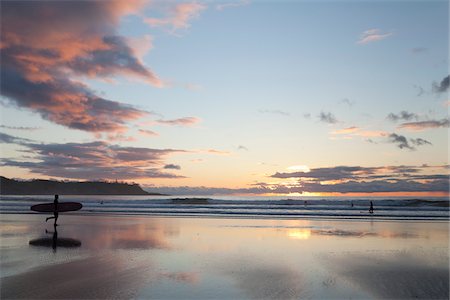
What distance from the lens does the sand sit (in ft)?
31.5

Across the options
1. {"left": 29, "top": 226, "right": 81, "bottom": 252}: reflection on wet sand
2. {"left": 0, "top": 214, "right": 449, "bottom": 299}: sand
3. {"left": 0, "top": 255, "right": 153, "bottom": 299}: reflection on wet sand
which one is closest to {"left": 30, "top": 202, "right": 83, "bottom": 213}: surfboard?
{"left": 0, "top": 214, "right": 449, "bottom": 299}: sand

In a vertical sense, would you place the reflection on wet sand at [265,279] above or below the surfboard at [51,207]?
below

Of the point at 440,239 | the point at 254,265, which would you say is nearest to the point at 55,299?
the point at 254,265

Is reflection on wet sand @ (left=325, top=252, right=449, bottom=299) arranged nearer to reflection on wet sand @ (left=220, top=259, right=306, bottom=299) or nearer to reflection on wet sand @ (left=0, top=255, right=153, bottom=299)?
reflection on wet sand @ (left=220, top=259, right=306, bottom=299)

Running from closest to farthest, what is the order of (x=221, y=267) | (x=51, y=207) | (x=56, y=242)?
(x=221, y=267) → (x=56, y=242) → (x=51, y=207)

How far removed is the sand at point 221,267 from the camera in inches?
378

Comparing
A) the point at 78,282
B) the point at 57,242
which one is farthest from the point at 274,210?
the point at 78,282

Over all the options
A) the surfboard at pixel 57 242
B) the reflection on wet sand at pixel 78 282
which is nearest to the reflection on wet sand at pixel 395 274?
the reflection on wet sand at pixel 78 282

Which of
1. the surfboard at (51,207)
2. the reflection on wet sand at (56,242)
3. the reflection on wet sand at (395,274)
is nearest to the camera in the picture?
the reflection on wet sand at (395,274)

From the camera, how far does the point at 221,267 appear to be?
41.0 feet

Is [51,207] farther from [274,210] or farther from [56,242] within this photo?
[274,210]

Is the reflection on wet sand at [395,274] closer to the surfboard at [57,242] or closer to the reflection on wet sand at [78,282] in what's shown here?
the reflection on wet sand at [78,282]

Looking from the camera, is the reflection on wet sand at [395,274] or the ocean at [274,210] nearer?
the reflection on wet sand at [395,274]

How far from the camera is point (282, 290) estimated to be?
9727 mm
